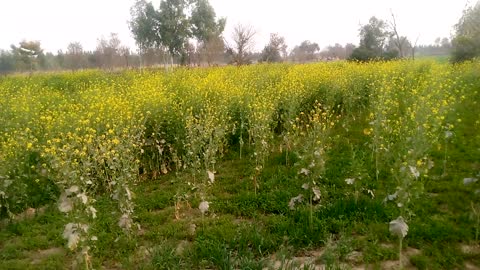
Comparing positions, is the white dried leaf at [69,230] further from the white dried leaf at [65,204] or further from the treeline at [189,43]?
the treeline at [189,43]

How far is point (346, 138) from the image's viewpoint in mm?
8711

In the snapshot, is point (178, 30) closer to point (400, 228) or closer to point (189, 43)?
point (189, 43)

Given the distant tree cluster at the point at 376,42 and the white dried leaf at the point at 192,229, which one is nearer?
the white dried leaf at the point at 192,229

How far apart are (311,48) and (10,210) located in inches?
2321

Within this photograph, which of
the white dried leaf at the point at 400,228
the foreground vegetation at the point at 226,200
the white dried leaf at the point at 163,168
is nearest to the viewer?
the white dried leaf at the point at 400,228

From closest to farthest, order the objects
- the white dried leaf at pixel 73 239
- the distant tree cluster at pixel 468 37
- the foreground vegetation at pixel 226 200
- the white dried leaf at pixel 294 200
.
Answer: the white dried leaf at pixel 73 239 < the foreground vegetation at pixel 226 200 < the white dried leaf at pixel 294 200 < the distant tree cluster at pixel 468 37

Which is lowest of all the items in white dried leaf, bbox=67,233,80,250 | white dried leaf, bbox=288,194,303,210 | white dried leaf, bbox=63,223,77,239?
white dried leaf, bbox=288,194,303,210

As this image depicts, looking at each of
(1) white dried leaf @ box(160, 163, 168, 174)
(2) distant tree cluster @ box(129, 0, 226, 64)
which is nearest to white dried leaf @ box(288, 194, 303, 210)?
(1) white dried leaf @ box(160, 163, 168, 174)

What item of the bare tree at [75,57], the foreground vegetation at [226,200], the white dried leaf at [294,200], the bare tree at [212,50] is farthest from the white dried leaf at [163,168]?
the bare tree at [75,57]

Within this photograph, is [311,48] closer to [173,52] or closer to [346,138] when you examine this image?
[173,52]

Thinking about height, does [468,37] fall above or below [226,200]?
above

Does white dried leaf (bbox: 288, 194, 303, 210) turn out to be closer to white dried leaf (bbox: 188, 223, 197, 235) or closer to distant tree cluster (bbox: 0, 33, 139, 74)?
white dried leaf (bbox: 188, 223, 197, 235)

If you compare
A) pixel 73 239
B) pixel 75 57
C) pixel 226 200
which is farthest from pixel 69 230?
pixel 75 57

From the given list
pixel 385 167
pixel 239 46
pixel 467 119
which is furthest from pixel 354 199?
pixel 239 46
